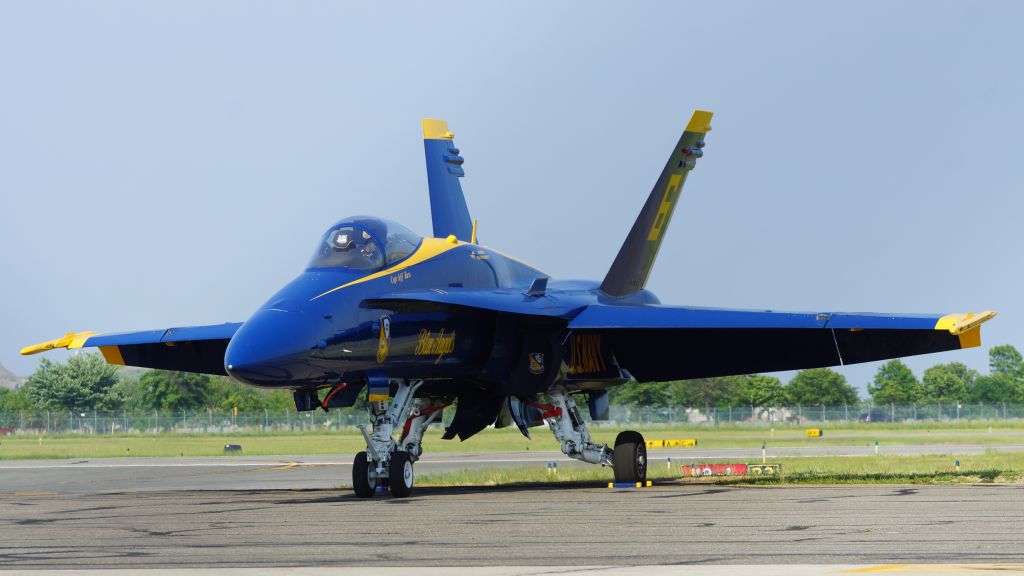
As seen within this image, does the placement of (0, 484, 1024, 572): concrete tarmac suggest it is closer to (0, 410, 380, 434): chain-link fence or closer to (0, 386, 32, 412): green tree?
(0, 410, 380, 434): chain-link fence

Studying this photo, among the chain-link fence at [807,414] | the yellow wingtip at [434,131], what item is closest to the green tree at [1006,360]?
the chain-link fence at [807,414]

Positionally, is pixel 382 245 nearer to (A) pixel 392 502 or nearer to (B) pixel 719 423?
(A) pixel 392 502

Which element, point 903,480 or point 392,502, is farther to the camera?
point 903,480

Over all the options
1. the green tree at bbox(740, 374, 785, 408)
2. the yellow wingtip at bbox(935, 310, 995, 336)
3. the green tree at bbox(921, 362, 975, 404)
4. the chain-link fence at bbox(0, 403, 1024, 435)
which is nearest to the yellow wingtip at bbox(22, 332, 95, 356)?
the yellow wingtip at bbox(935, 310, 995, 336)

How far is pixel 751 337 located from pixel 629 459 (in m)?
2.83

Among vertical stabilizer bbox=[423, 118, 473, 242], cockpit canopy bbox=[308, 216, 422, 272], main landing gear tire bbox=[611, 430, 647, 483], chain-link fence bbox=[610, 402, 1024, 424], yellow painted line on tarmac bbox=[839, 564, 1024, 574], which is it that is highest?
vertical stabilizer bbox=[423, 118, 473, 242]

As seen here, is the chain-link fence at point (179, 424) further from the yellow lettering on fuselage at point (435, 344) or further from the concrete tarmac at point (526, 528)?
the yellow lettering on fuselage at point (435, 344)

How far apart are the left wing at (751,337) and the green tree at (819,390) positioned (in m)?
81.5

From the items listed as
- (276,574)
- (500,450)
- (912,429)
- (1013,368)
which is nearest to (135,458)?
Answer: (500,450)

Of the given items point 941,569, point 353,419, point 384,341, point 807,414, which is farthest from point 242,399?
point 941,569

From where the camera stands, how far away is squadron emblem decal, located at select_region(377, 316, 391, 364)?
57.1 feet

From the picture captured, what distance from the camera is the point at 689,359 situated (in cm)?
2234

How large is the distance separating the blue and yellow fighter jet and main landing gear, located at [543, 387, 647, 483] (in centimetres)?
2

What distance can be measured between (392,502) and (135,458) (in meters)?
24.5
